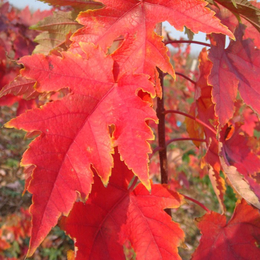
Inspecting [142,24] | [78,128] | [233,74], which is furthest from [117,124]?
[233,74]

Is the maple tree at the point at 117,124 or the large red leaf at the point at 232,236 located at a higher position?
the maple tree at the point at 117,124

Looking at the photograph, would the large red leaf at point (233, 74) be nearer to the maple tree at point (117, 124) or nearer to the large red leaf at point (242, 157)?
the maple tree at point (117, 124)

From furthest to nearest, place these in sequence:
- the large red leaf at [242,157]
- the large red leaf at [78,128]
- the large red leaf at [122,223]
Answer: the large red leaf at [242,157]
the large red leaf at [122,223]
the large red leaf at [78,128]

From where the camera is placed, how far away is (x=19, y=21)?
5.22ft

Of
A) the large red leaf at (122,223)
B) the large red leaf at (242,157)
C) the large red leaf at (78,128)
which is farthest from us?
the large red leaf at (242,157)

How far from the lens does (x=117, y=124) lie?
49 centimetres

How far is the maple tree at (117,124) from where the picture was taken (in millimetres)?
458

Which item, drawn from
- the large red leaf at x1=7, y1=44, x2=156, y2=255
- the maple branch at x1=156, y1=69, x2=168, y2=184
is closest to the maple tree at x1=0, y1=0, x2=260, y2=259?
the large red leaf at x1=7, y1=44, x2=156, y2=255

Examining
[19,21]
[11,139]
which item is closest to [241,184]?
[19,21]

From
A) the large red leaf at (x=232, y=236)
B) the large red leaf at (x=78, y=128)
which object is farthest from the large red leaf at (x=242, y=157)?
the large red leaf at (x=78, y=128)

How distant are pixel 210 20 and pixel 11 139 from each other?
12.9 feet

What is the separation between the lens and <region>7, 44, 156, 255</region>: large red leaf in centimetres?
44

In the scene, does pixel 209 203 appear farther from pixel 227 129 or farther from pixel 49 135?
pixel 49 135

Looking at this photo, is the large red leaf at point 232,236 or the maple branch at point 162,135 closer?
the large red leaf at point 232,236
